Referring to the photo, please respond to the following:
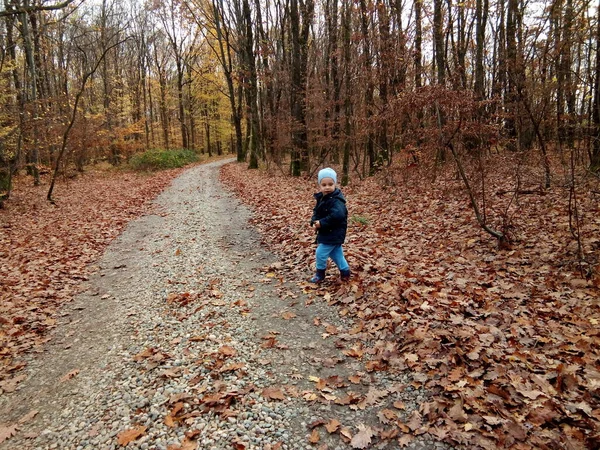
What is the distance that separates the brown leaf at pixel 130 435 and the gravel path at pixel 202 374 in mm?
17

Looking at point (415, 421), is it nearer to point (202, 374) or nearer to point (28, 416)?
point (202, 374)

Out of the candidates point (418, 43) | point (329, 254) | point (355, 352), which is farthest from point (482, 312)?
point (418, 43)

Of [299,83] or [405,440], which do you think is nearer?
[405,440]

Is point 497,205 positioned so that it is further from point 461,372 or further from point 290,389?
point 290,389

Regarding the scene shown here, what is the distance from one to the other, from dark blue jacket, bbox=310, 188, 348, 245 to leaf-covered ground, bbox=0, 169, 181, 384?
450cm

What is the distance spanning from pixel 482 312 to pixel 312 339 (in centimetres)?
222

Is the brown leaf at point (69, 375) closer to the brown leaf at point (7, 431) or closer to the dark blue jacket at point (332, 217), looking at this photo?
the brown leaf at point (7, 431)

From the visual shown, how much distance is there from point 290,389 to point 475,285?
334cm

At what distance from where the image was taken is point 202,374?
405 cm

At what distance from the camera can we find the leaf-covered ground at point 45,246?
552 centimetres

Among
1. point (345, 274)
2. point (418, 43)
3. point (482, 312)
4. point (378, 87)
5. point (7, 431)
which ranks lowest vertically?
point (7, 431)

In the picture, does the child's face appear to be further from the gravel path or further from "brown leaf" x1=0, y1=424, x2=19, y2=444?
"brown leaf" x1=0, y1=424, x2=19, y2=444

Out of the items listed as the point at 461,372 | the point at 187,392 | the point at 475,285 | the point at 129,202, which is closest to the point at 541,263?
the point at 475,285

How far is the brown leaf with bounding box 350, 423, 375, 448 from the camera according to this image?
9.96 ft
